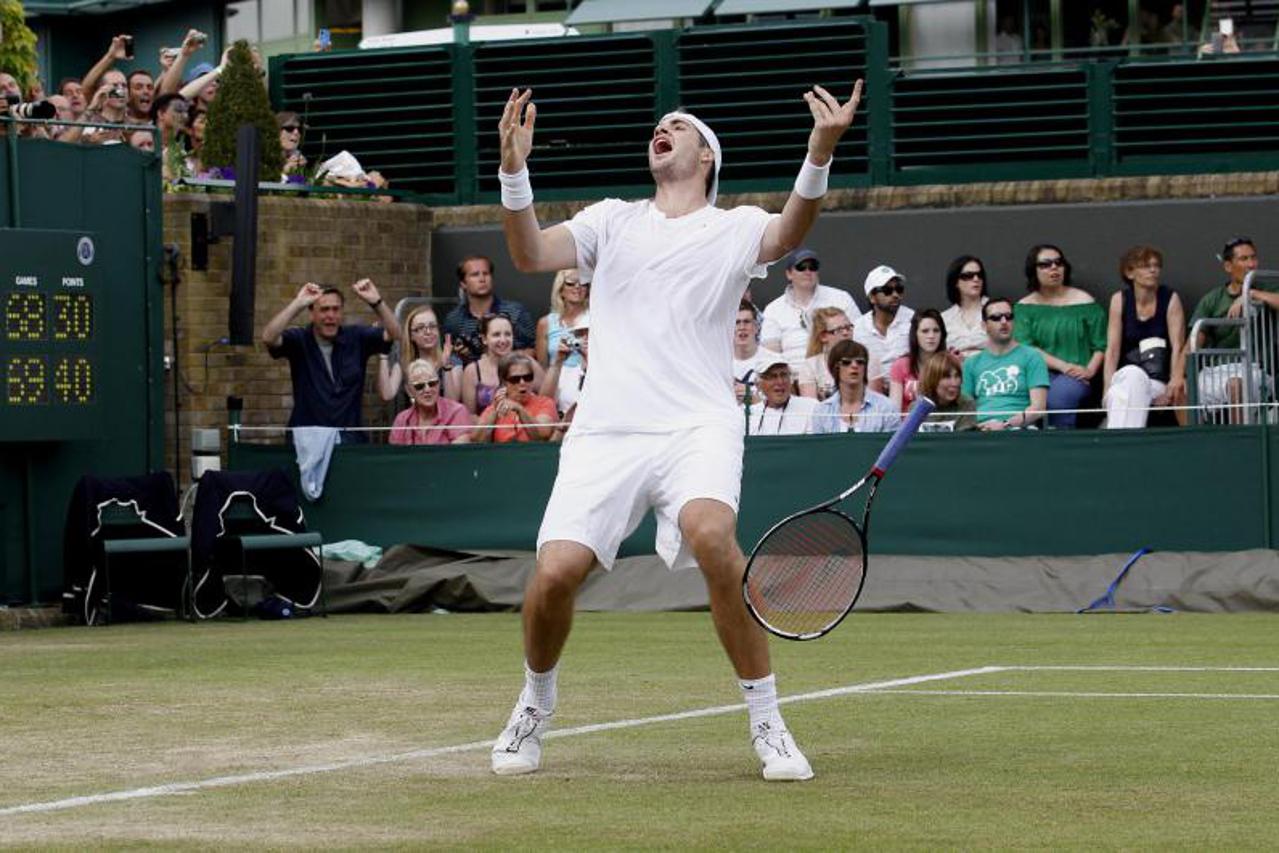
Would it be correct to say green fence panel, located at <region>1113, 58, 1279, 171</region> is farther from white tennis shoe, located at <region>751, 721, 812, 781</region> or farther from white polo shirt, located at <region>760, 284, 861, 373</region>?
white tennis shoe, located at <region>751, 721, 812, 781</region>

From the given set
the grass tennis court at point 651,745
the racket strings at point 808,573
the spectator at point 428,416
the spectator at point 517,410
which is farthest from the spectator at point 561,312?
the racket strings at point 808,573

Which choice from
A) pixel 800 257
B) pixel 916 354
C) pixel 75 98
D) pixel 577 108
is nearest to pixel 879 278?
pixel 800 257

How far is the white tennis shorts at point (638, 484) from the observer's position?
7930 mm

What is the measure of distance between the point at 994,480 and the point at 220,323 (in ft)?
21.1

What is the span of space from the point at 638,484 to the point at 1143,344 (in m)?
10.8

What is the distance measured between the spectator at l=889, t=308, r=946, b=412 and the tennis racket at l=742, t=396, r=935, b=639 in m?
9.41

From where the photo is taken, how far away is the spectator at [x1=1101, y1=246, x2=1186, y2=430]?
1767cm

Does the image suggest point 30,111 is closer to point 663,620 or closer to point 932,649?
point 663,620

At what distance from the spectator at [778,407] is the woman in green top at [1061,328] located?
70.4 inches

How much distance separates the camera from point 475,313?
20.3m

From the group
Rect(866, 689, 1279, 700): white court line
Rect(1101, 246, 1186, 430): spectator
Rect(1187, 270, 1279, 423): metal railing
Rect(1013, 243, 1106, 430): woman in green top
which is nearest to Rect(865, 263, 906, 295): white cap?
Rect(1013, 243, 1106, 430): woman in green top

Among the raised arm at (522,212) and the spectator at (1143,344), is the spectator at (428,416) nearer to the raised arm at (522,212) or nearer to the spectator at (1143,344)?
the spectator at (1143,344)

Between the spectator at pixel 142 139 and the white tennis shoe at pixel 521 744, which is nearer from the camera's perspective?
the white tennis shoe at pixel 521 744

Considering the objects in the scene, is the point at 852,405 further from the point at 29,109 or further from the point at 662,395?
the point at 662,395
